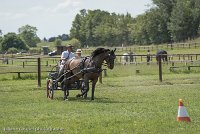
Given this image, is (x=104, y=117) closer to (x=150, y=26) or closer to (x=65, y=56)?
(x=65, y=56)

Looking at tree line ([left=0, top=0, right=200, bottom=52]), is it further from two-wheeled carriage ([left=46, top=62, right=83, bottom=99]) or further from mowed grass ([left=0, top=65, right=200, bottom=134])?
mowed grass ([left=0, top=65, right=200, bottom=134])

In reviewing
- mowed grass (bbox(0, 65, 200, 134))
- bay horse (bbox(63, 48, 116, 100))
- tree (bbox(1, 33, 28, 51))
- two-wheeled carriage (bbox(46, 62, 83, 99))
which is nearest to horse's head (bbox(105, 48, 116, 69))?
bay horse (bbox(63, 48, 116, 100))

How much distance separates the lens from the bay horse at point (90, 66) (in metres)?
17.2

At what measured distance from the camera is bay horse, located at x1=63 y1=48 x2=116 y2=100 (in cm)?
1720

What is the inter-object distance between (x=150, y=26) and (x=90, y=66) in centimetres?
10062

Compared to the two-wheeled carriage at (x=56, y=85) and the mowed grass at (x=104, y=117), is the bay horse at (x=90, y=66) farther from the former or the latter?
the mowed grass at (x=104, y=117)

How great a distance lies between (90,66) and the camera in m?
17.5

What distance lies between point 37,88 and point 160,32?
92.8m

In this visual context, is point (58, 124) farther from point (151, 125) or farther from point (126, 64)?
point (126, 64)

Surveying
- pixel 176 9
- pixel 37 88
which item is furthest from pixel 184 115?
pixel 176 9

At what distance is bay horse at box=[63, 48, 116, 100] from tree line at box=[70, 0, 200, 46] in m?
86.9

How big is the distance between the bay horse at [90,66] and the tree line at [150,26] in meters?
86.9

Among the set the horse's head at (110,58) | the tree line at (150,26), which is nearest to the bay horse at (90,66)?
the horse's head at (110,58)

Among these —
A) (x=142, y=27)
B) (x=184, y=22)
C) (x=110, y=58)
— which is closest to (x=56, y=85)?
(x=110, y=58)
